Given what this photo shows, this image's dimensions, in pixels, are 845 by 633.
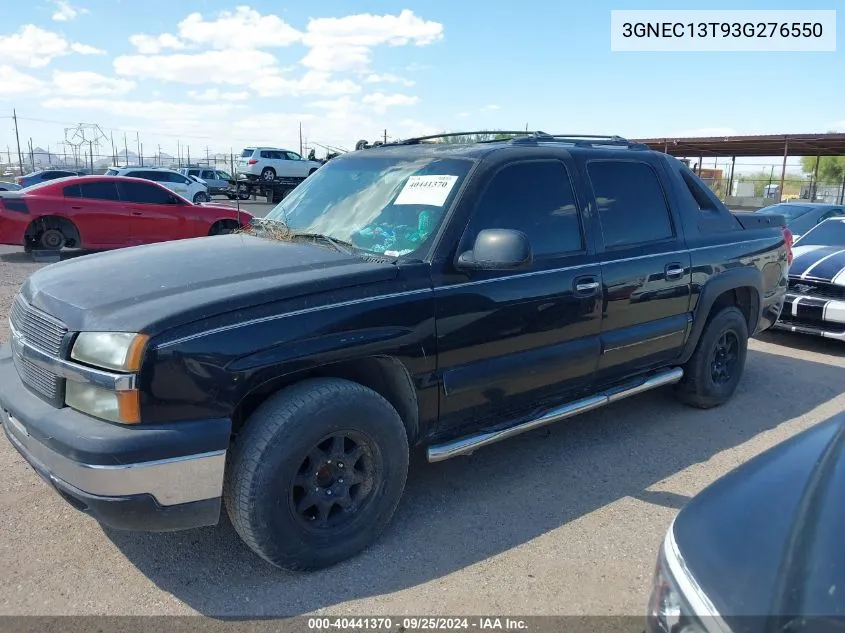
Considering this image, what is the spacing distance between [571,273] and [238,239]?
75.8 inches

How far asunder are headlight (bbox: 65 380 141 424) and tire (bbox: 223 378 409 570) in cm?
45

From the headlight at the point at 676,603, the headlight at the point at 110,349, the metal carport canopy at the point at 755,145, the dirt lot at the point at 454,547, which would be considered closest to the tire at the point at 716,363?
the dirt lot at the point at 454,547

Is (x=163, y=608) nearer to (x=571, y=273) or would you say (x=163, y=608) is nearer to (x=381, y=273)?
(x=381, y=273)

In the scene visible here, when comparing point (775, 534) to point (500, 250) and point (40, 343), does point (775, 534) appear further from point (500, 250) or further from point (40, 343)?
point (40, 343)

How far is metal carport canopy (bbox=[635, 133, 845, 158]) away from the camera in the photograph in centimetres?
2369

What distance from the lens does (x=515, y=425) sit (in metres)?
3.64

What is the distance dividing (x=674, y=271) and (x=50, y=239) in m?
11.1

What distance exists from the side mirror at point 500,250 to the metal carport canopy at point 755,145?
820 inches

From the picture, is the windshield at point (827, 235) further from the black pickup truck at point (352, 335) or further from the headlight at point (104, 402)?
the headlight at point (104, 402)

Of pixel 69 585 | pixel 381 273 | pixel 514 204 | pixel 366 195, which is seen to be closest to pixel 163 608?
pixel 69 585

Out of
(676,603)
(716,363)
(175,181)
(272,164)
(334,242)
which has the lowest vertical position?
(716,363)

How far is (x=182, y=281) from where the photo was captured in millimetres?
2939

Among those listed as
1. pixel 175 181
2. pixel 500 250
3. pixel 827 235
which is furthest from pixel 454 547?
pixel 175 181

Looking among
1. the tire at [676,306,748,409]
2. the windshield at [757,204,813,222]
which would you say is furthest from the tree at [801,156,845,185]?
the tire at [676,306,748,409]
